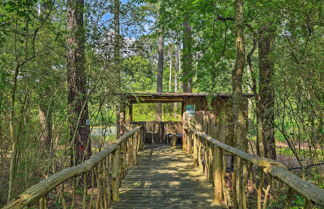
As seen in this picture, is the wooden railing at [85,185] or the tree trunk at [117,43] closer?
the wooden railing at [85,185]

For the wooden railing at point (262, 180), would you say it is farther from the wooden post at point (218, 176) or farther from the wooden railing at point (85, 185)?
the wooden railing at point (85, 185)

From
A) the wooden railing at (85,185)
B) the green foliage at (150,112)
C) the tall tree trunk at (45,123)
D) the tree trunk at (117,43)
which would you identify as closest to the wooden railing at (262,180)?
the wooden railing at (85,185)

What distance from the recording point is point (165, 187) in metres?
4.67

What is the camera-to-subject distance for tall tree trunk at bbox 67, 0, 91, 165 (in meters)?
5.22

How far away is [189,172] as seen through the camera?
19.1ft

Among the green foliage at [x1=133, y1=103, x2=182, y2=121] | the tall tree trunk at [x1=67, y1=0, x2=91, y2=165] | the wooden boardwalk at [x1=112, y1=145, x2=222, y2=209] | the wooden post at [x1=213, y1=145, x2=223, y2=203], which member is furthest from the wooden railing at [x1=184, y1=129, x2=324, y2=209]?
the green foliage at [x1=133, y1=103, x2=182, y2=121]

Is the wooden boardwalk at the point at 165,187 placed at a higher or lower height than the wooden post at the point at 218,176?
lower

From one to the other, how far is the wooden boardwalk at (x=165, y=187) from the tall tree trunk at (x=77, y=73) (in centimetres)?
145

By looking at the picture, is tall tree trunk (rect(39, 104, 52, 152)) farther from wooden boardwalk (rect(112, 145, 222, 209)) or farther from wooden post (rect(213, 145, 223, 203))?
wooden post (rect(213, 145, 223, 203))

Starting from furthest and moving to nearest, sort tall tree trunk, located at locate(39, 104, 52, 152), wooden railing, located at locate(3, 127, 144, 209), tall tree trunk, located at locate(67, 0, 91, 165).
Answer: tall tree trunk, located at locate(39, 104, 52, 152) < tall tree trunk, located at locate(67, 0, 91, 165) < wooden railing, located at locate(3, 127, 144, 209)

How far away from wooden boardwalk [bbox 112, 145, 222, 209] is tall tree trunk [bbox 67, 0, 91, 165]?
1.45 m

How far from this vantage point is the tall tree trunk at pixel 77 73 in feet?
17.1

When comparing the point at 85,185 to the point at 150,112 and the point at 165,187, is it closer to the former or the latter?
the point at 165,187

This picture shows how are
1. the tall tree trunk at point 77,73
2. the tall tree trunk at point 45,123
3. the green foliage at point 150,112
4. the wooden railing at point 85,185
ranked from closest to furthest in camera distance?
the wooden railing at point 85,185
the tall tree trunk at point 77,73
the tall tree trunk at point 45,123
the green foliage at point 150,112
